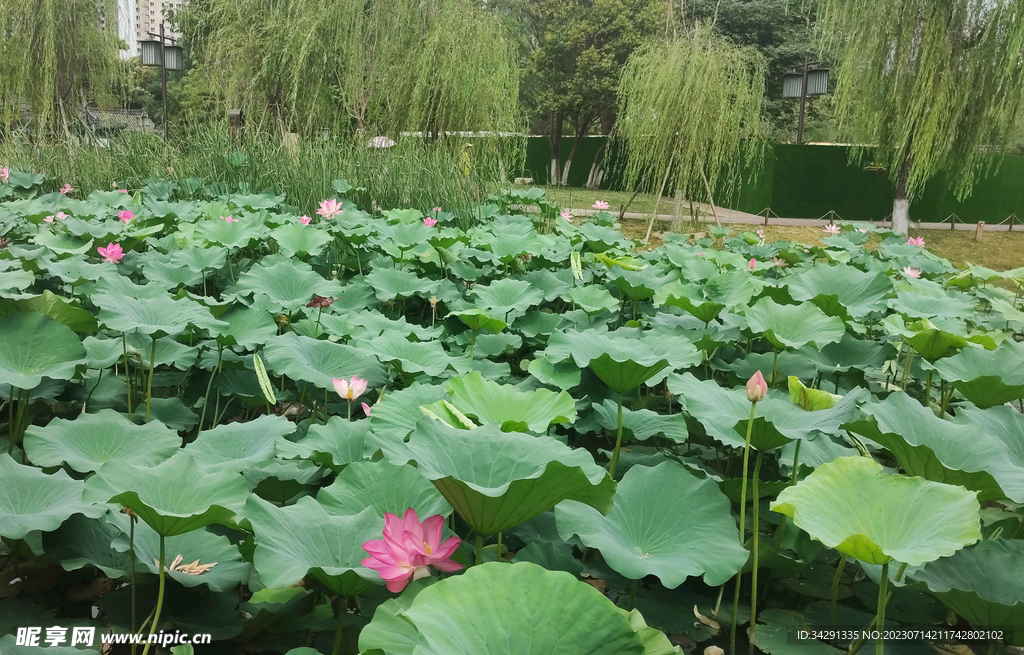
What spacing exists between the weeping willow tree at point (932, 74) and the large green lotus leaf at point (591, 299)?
882 cm

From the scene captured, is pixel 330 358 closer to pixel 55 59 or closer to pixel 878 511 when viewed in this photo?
pixel 878 511

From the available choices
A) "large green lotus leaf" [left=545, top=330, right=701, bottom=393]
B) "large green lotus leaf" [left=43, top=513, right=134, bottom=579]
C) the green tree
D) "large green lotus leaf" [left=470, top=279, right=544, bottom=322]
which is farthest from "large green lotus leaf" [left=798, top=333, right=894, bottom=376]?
the green tree

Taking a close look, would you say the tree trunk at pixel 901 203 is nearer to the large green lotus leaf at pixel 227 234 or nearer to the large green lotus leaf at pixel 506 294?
the large green lotus leaf at pixel 506 294

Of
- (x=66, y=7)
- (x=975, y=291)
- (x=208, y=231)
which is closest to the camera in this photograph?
(x=208, y=231)

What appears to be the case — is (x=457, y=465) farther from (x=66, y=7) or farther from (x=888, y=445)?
(x=66, y=7)

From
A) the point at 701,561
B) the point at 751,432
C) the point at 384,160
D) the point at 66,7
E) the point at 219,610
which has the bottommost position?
the point at 219,610

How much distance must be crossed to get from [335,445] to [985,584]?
2.97ft

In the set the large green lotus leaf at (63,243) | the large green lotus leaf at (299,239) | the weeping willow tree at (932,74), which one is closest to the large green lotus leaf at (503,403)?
the large green lotus leaf at (299,239)

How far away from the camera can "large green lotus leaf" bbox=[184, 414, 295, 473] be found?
1.10 meters

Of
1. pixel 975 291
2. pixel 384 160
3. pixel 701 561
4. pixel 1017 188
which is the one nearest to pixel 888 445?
pixel 701 561

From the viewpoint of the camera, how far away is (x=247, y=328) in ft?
5.37

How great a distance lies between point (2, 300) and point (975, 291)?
3.61 meters

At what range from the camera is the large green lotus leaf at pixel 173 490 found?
82cm

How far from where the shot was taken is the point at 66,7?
8.80 m
